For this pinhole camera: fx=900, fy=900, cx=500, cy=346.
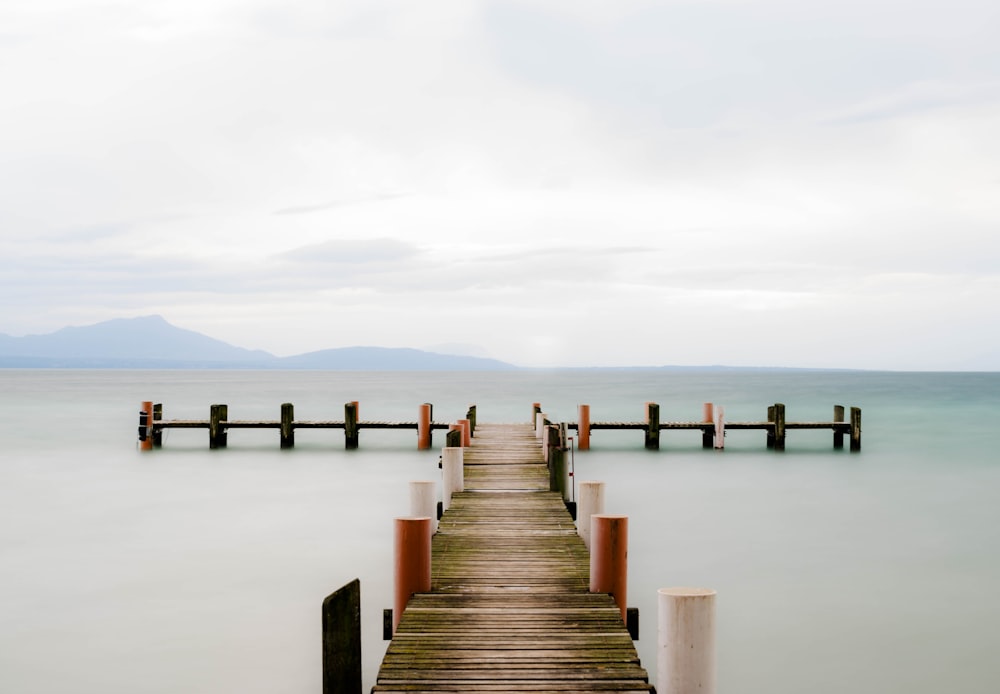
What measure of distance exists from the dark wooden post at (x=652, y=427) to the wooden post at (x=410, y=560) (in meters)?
20.5

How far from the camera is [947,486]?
2433 cm

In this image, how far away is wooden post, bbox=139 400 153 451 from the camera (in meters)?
28.7

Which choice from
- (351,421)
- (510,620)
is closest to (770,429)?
(351,421)

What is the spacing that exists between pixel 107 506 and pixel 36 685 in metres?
11.2

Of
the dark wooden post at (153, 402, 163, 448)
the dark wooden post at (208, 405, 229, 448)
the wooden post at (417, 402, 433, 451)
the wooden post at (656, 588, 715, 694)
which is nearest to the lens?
the wooden post at (656, 588, 715, 694)

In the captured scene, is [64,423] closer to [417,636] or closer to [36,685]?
[36,685]

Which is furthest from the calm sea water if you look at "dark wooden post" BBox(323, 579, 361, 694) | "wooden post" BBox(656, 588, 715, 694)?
"wooden post" BBox(656, 588, 715, 694)

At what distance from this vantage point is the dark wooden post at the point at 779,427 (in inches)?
1113

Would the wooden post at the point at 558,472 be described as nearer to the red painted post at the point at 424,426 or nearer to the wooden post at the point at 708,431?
the red painted post at the point at 424,426

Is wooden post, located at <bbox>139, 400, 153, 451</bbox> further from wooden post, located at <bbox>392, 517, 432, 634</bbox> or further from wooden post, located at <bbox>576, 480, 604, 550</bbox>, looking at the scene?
wooden post, located at <bbox>392, 517, 432, 634</bbox>

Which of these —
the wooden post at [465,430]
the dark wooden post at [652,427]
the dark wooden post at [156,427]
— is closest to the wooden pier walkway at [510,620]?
the wooden post at [465,430]

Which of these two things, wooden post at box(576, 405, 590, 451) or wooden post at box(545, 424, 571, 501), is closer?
wooden post at box(545, 424, 571, 501)

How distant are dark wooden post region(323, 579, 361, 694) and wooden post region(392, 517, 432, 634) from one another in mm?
2254

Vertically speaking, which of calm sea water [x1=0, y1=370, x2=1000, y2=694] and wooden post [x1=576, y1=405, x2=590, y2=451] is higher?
wooden post [x1=576, y1=405, x2=590, y2=451]
